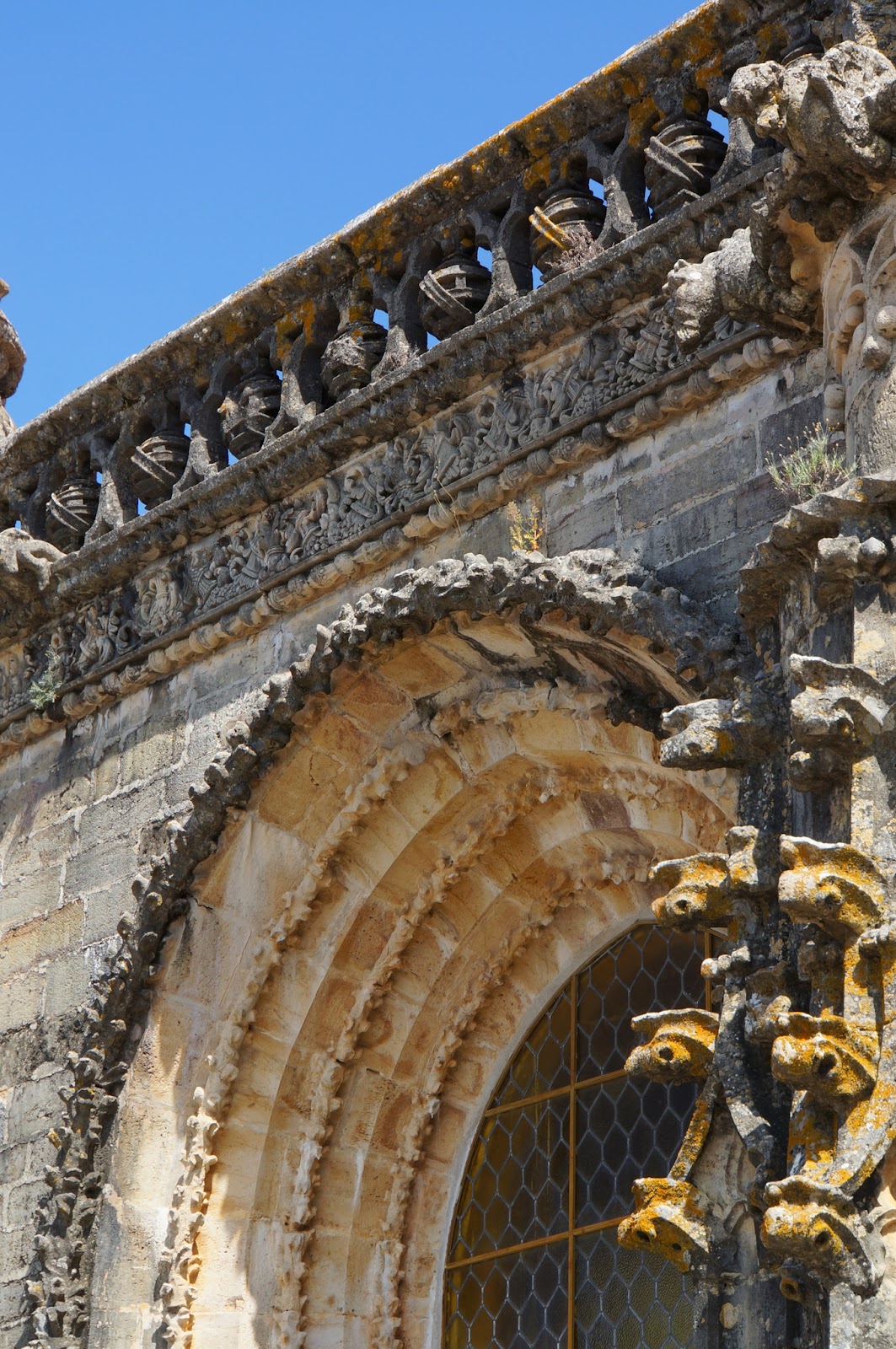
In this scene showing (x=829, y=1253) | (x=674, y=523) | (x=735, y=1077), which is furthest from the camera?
(x=674, y=523)

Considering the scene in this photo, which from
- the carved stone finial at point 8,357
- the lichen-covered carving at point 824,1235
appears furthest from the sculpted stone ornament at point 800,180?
the carved stone finial at point 8,357

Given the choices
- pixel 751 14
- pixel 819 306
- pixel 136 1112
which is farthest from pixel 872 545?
pixel 136 1112

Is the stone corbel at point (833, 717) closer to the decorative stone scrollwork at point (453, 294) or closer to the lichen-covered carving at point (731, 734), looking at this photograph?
the lichen-covered carving at point (731, 734)

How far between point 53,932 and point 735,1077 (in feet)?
13.3

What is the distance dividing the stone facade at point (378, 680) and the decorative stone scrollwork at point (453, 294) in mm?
14

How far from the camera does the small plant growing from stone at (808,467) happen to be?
522cm

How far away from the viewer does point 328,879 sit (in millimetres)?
7082

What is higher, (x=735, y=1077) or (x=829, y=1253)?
(x=735, y=1077)

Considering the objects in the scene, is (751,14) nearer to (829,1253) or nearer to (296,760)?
(296,760)

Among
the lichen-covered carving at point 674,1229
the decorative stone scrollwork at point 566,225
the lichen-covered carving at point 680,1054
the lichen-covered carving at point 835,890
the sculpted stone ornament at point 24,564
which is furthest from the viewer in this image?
the sculpted stone ornament at point 24,564

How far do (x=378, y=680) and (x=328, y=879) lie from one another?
26.8 inches

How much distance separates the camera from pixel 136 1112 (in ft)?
23.0

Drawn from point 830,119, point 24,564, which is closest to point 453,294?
point 24,564

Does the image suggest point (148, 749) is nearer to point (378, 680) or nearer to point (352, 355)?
point (378, 680)
